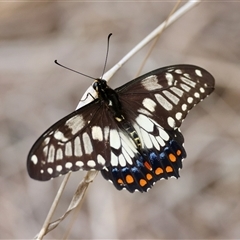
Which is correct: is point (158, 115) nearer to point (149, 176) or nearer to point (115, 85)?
point (149, 176)

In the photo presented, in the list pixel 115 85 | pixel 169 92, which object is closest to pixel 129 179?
pixel 169 92

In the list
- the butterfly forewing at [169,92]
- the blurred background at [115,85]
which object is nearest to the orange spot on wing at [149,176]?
the butterfly forewing at [169,92]

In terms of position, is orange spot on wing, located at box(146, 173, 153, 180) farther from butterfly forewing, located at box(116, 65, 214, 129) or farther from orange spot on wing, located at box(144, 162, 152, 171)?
butterfly forewing, located at box(116, 65, 214, 129)

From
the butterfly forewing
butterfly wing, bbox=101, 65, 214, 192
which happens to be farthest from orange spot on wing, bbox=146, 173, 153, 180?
the butterfly forewing

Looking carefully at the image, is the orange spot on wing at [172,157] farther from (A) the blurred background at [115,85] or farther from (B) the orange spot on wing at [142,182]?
(A) the blurred background at [115,85]

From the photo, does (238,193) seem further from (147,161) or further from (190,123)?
(147,161)

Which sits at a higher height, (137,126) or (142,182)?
(137,126)
